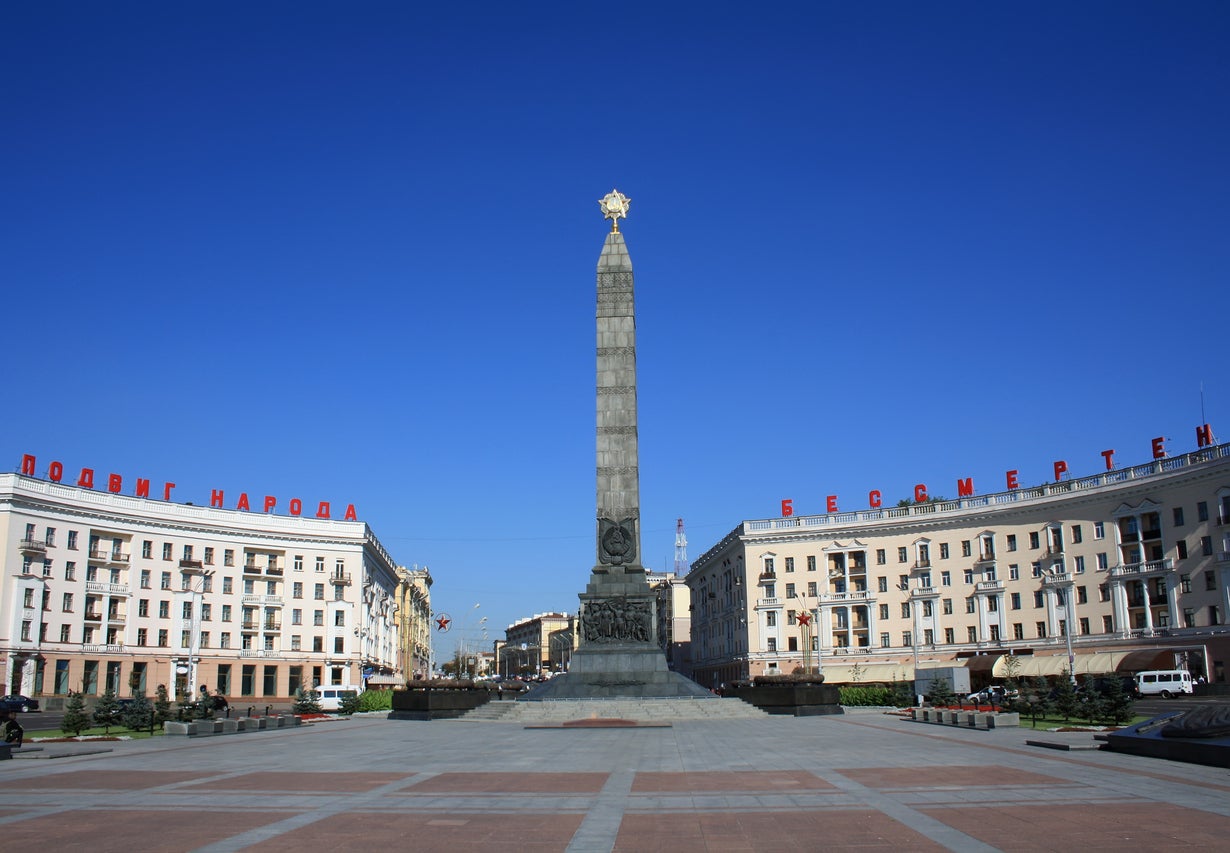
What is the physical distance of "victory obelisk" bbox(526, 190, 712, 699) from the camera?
38906 mm

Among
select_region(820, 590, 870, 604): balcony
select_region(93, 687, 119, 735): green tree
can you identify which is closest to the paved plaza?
select_region(93, 687, 119, 735): green tree

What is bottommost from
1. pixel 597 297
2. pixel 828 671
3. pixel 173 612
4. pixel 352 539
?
pixel 828 671

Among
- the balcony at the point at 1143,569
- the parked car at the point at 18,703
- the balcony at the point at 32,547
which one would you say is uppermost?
the balcony at the point at 32,547

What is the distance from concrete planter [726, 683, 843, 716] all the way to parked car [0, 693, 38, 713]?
1558 inches

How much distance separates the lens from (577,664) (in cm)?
3947

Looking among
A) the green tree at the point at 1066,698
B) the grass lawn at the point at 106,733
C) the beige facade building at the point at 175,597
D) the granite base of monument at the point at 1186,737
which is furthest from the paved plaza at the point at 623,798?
the beige facade building at the point at 175,597

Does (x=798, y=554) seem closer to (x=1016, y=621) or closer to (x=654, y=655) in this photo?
(x=1016, y=621)

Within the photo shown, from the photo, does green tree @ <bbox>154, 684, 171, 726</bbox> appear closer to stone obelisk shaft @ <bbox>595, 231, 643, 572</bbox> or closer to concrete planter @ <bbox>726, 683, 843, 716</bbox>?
stone obelisk shaft @ <bbox>595, 231, 643, 572</bbox>

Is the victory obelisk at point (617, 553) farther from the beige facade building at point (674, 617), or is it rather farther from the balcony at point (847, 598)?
the beige facade building at point (674, 617)

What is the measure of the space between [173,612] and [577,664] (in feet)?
163

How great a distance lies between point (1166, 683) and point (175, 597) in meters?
67.5

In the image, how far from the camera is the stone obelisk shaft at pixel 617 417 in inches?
1666

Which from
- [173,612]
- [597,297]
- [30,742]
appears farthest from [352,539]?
[30,742]

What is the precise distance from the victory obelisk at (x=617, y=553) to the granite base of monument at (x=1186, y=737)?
2045 cm
